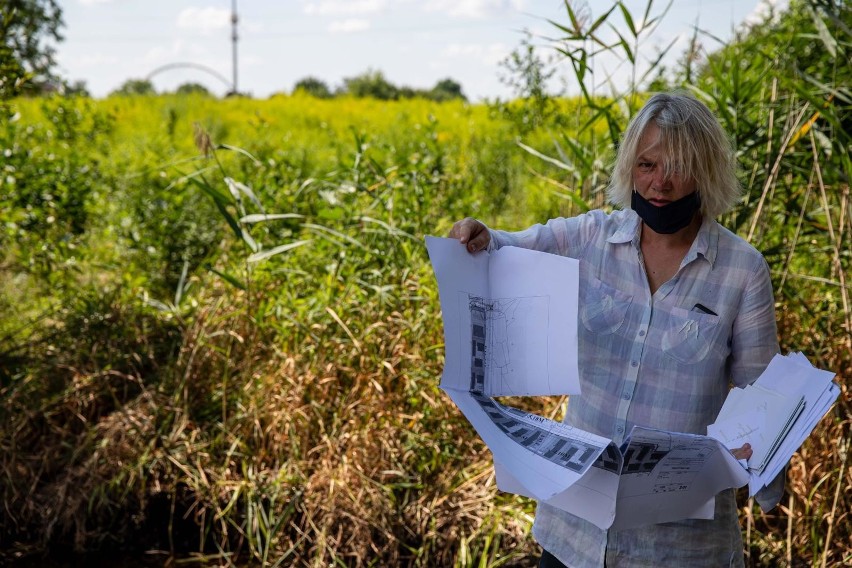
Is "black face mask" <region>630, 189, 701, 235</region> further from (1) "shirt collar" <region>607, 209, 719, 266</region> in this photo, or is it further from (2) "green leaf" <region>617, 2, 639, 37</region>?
(2) "green leaf" <region>617, 2, 639, 37</region>

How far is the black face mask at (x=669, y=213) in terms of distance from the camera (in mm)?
1419

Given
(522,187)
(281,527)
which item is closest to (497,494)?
(281,527)

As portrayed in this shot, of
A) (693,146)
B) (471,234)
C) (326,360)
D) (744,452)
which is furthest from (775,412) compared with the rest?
(326,360)

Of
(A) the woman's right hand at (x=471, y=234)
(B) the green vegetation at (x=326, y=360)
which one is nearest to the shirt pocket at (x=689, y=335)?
(A) the woman's right hand at (x=471, y=234)

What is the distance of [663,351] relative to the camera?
1439mm

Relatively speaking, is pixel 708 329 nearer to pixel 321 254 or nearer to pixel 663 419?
pixel 663 419

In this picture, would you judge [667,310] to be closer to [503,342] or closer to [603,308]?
[603,308]

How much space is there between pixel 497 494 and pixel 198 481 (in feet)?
3.48

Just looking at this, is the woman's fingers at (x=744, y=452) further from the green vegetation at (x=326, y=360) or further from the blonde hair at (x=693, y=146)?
the green vegetation at (x=326, y=360)

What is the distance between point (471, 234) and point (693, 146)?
0.38m

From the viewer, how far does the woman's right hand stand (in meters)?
1.46

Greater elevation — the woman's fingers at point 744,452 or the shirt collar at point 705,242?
the shirt collar at point 705,242

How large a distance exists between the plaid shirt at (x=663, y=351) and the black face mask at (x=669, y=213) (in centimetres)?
4

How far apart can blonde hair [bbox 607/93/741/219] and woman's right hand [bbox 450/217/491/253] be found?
0.87ft
